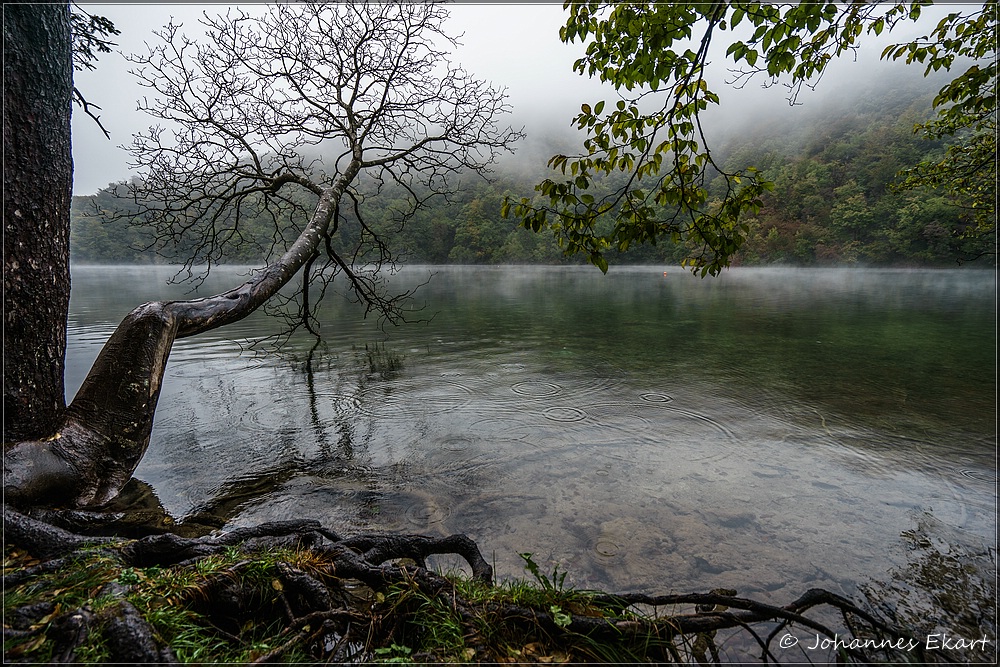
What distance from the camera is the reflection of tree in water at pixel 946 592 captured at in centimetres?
307

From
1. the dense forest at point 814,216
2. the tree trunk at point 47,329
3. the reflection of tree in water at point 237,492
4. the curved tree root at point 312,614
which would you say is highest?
the dense forest at point 814,216

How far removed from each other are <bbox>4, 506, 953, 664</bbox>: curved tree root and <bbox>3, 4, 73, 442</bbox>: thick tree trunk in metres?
1.40

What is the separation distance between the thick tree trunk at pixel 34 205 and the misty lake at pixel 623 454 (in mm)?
1990

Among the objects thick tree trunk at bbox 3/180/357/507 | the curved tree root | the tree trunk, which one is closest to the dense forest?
thick tree trunk at bbox 3/180/357/507

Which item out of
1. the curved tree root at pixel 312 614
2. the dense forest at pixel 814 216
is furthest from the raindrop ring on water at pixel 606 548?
the dense forest at pixel 814 216

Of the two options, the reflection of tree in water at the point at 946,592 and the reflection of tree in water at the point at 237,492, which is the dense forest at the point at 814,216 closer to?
the reflection of tree in water at the point at 237,492

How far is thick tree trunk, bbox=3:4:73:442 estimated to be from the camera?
3.55 m

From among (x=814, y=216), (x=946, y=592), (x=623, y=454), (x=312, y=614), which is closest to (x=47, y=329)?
(x=312, y=614)

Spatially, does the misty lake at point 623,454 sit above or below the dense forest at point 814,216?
below

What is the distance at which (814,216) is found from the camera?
294 ft

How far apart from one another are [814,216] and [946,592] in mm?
108776

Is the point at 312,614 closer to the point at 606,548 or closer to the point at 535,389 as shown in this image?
the point at 606,548

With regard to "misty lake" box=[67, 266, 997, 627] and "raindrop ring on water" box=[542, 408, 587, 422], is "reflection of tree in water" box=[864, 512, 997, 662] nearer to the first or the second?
"misty lake" box=[67, 266, 997, 627]

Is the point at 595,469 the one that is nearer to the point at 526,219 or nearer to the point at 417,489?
the point at 417,489
